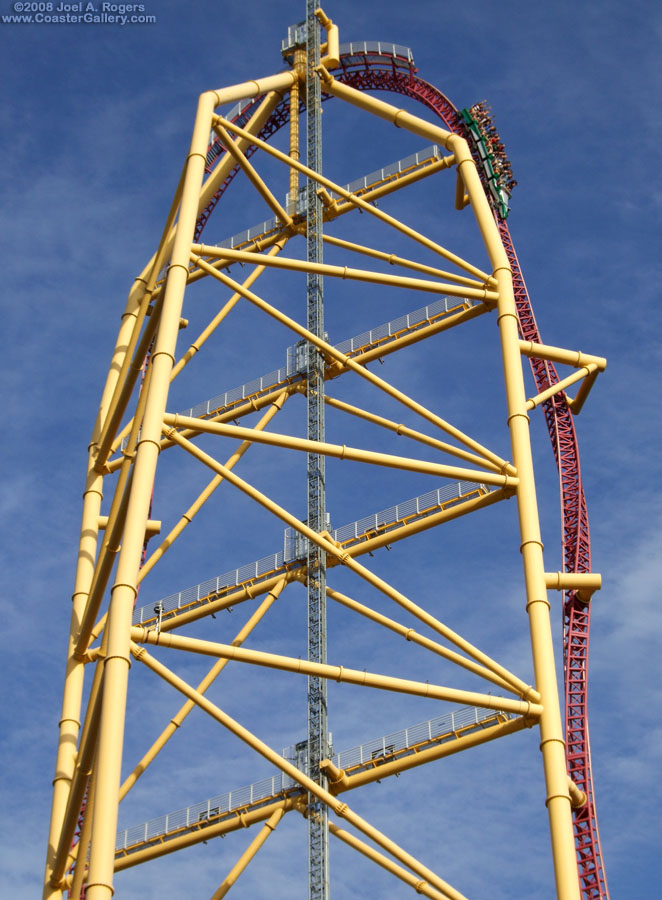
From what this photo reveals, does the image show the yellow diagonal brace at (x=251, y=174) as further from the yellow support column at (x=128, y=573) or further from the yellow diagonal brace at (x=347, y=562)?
the yellow diagonal brace at (x=347, y=562)

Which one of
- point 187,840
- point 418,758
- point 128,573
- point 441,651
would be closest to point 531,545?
point 441,651

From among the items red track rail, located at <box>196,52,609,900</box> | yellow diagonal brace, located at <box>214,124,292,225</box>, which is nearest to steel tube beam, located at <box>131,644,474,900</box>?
yellow diagonal brace, located at <box>214,124,292,225</box>

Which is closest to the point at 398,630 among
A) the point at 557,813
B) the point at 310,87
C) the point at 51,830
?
the point at 557,813

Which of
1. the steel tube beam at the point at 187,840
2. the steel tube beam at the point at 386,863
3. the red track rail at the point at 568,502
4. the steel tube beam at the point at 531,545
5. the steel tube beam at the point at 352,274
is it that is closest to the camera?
the steel tube beam at the point at 531,545

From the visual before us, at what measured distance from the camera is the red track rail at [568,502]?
3297 centimetres

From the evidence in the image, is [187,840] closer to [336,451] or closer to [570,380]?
[336,451]

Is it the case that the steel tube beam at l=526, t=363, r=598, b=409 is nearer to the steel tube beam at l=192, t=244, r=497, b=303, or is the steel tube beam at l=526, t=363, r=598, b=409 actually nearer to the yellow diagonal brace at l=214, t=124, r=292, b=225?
the steel tube beam at l=192, t=244, r=497, b=303

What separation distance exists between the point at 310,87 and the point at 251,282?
3.98 meters

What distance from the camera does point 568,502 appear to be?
4741 cm

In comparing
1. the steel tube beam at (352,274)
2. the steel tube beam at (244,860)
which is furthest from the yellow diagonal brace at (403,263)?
the steel tube beam at (244,860)

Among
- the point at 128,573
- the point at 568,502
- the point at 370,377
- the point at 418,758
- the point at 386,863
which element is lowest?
the point at 386,863

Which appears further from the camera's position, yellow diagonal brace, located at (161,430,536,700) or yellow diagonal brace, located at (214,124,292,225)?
yellow diagonal brace, located at (214,124,292,225)

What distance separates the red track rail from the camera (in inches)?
1298

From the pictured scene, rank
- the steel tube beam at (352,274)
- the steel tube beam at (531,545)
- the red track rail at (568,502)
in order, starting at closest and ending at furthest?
the steel tube beam at (531,545), the steel tube beam at (352,274), the red track rail at (568,502)
